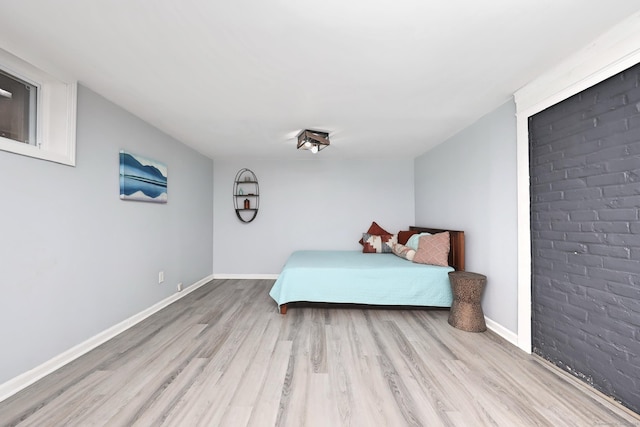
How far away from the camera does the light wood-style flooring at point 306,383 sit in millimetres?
1490

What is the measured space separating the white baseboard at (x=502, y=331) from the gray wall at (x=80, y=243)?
3.71 m

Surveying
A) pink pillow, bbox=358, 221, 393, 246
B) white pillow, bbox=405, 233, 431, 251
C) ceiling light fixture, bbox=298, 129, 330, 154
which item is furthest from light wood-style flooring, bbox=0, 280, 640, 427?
ceiling light fixture, bbox=298, 129, 330, 154

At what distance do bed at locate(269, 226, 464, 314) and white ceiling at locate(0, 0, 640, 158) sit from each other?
1.77m

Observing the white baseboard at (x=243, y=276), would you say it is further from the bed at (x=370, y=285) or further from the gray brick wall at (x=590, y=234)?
the gray brick wall at (x=590, y=234)

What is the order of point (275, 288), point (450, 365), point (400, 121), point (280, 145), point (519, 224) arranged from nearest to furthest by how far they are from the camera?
point (450, 365)
point (519, 224)
point (400, 121)
point (275, 288)
point (280, 145)

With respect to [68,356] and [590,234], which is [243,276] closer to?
[68,356]

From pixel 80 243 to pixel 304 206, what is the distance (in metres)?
3.28

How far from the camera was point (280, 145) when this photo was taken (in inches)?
157

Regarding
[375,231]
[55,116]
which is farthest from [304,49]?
[375,231]

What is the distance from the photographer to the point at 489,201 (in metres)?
2.72

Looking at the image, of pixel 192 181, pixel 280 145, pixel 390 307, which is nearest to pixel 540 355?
pixel 390 307

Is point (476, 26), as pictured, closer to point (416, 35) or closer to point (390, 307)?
point (416, 35)

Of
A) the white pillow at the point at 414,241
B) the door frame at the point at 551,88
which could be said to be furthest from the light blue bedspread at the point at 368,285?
the door frame at the point at 551,88

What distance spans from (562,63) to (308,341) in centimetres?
297
